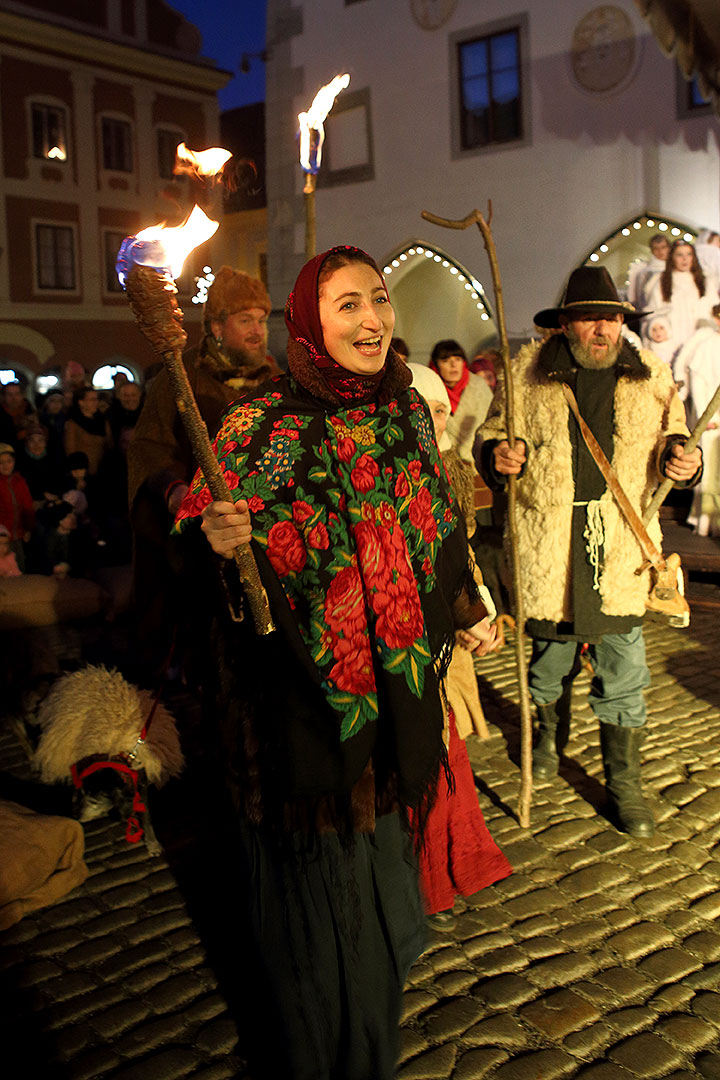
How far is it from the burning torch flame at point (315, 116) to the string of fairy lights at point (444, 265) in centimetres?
1195

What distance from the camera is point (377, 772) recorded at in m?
2.54

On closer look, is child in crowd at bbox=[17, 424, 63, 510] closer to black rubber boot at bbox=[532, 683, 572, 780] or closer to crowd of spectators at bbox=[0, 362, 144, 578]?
crowd of spectators at bbox=[0, 362, 144, 578]

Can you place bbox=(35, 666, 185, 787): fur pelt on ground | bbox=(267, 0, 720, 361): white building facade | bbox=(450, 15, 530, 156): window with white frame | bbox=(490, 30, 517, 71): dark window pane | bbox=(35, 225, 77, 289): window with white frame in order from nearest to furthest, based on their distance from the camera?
bbox=(35, 666, 185, 787): fur pelt on ground
bbox=(267, 0, 720, 361): white building facade
bbox=(450, 15, 530, 156): window with white frame
bbox=(490, 30, 517, 71): dark window pane
bbox=(35, 225, 77, 289): window with white frame

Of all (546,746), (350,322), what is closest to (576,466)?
(546,746)

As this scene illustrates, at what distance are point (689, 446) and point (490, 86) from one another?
12.8 meters

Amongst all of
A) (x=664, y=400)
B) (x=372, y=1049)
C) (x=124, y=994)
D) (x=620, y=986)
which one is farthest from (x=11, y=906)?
(x=664, y=400)

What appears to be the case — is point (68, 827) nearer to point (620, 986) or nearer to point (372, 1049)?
point (372, 1049)

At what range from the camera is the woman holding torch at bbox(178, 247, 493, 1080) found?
7.97 feet

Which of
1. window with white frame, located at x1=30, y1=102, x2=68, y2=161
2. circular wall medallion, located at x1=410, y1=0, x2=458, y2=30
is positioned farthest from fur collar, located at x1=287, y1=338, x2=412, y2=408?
window with white frame, located at x1=30, y1=102, x2=68, y2=161

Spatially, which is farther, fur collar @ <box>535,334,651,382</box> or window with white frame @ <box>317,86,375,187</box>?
window with white frame @ <box>317,86,375,187</box>

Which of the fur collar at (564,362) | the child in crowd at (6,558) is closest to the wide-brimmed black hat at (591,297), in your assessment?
the fur collar at (564,362)

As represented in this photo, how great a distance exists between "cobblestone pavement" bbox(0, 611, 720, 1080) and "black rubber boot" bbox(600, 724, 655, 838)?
2.8 inches

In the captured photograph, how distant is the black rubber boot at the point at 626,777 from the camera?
4309mm

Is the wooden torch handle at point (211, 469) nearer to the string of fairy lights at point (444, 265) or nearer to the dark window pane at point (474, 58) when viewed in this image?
the string of fairy lights at point (444, 265)
